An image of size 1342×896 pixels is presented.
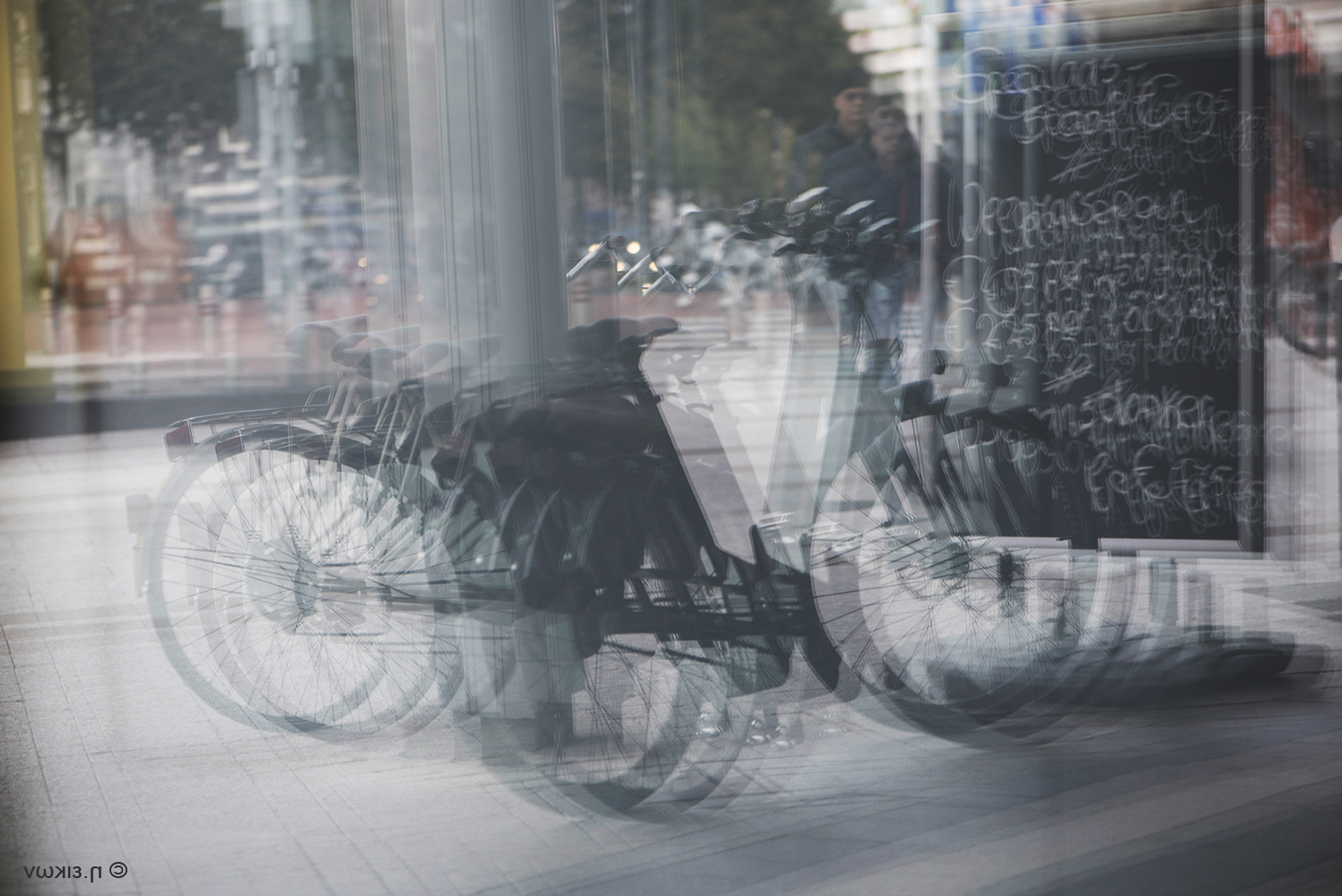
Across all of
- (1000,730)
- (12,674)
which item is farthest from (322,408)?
(1000,730)

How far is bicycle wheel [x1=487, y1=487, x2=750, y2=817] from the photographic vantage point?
2.65 meters

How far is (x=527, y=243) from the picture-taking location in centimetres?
294

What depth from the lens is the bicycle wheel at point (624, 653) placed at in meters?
2.65

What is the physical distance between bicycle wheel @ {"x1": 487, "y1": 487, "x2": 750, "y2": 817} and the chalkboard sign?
5.20 feet

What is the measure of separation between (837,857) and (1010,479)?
1.13 m

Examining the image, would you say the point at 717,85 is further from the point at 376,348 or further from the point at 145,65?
the point at 145,65

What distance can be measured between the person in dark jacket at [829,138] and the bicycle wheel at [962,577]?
1.13 meters

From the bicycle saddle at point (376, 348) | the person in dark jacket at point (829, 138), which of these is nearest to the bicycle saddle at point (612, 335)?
the bicycle saddle at point (376, 348)

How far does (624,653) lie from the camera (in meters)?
2.69

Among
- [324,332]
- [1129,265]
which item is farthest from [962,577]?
[324,332]

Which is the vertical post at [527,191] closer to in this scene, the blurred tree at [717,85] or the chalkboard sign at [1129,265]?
the blurred tree at [717,85]

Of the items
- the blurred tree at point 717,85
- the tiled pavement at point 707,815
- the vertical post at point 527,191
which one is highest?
the blurred tree at point 717,85

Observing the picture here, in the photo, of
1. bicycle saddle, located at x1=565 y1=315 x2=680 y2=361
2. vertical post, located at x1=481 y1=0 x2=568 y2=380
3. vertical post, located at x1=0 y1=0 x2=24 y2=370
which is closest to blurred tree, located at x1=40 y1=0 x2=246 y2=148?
vertical post, located at x1=0 y1=0 x2=24 y2=370

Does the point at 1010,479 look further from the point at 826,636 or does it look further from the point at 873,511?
the point at 826,636
